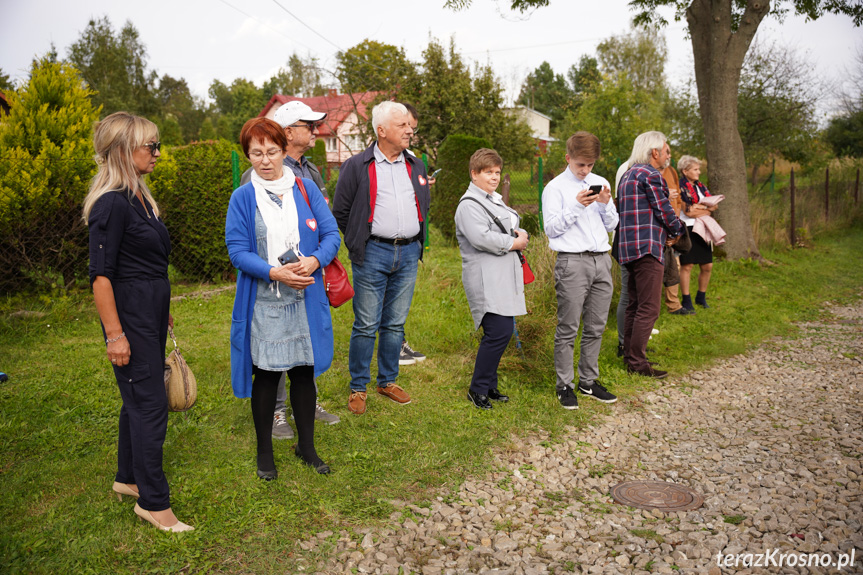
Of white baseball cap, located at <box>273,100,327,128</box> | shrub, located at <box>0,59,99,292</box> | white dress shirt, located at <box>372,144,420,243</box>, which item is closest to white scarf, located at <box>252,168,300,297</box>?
white baseball cap, located at <box>273,100,327,128</box>

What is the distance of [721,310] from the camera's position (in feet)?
27.2

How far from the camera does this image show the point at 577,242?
4.83 m

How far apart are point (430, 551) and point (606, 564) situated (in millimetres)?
829

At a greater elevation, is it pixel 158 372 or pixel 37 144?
pixel 37 144

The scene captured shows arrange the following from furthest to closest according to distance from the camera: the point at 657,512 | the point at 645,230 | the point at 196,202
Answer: the point at 196,202, the point at 645,230, the point at 657,512

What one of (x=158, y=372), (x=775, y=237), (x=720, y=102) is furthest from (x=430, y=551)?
(x=775, y=237)

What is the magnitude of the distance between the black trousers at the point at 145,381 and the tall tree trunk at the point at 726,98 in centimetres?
1052

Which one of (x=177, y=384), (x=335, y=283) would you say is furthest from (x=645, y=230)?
(x=177, y=384)

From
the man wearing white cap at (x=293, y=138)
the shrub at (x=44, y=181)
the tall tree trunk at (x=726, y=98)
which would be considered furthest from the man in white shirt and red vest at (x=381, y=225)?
the tall tree trunk at (x=726, y=98)

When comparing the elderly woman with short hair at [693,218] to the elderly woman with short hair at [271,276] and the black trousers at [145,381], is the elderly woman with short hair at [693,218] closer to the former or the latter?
the elderly woman with short hair at [271,276]

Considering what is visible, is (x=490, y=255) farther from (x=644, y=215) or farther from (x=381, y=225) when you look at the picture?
(x=644, y=215)

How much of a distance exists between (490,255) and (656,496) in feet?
6.63

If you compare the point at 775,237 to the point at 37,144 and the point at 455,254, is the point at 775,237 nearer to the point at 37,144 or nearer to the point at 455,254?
the point at 455,254

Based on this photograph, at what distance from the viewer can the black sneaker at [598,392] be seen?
5117 mm
